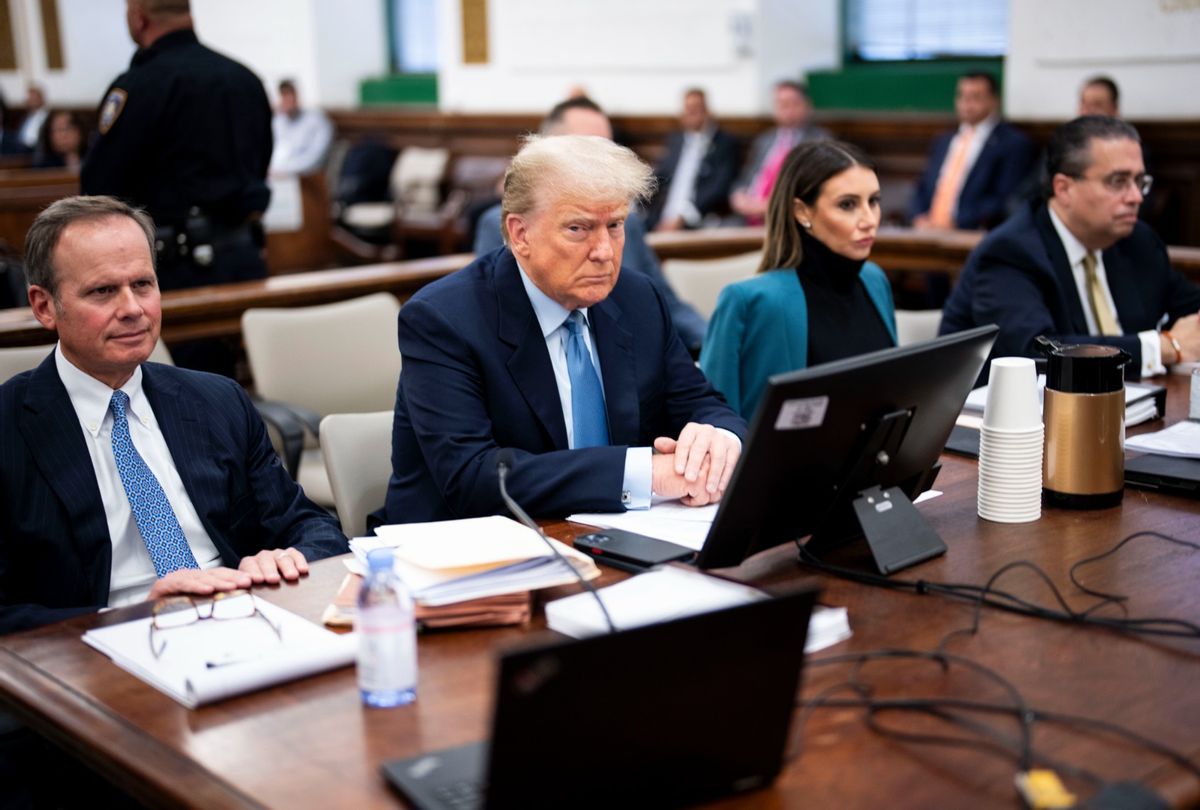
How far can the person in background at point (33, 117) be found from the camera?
1468 centimetres

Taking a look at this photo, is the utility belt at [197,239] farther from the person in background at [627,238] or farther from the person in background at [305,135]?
the person in background at [305,135]

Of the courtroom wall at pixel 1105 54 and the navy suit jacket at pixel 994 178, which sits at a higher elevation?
the courtroom wall at pixel 1105 54

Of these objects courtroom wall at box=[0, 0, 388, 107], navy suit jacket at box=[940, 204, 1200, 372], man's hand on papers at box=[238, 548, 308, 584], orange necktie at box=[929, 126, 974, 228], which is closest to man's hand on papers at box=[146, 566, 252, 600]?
man's hand on papers at box=[238, 548, 308, 584]

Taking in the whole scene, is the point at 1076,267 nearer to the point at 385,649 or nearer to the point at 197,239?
the point at 385,649

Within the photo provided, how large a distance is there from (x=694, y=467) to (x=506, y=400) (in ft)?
1.23

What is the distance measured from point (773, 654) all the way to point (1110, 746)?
39cm

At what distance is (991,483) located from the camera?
2.25 metres

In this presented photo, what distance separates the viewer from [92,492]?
225cm

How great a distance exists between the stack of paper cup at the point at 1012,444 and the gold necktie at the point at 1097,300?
1.53 m

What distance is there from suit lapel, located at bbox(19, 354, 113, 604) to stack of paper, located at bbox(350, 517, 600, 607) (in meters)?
0.52

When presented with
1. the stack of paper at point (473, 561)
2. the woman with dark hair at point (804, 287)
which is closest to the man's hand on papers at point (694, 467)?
the stack of paper at point (473, 561)

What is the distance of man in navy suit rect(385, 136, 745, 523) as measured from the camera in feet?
7.61

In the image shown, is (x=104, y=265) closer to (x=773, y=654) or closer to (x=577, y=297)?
(x=577, y=297)

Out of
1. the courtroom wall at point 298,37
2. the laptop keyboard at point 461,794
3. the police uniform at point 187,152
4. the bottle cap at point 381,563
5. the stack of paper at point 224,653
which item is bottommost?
the stack of paper at point 224,653
